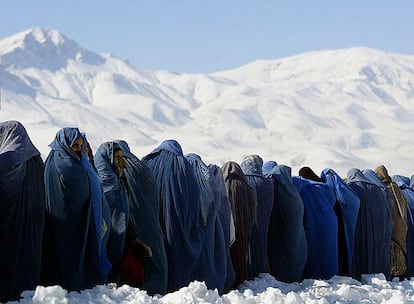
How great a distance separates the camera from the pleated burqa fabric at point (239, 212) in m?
6.96

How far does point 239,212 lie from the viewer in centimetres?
698

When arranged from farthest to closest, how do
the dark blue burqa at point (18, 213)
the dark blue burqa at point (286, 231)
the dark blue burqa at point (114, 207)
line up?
1. the dark blue burqa at point (286, 231)
2. the dark blue burqa at point (114, 207)
3. the dark blue burqa at point (18, 213)

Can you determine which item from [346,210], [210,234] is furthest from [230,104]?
[210,234]

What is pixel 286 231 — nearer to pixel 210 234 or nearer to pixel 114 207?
pixel 210 234

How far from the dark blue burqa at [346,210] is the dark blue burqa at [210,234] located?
5.66ft

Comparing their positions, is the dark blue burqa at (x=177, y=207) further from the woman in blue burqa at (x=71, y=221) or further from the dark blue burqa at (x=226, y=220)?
the woman in blue burqa at (x=71, y=221)

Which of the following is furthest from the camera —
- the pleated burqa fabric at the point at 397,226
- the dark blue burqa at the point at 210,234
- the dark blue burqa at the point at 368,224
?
the pleated burqa fabric at the point at 397,226

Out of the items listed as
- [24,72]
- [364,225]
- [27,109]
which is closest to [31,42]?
[24,72]

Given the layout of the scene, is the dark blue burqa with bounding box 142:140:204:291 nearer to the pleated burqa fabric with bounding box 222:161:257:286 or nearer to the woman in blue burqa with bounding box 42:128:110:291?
the woman in blue burqa with bounding box 42:128:110:291

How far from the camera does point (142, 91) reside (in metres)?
83.8

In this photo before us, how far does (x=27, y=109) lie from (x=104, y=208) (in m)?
56.9

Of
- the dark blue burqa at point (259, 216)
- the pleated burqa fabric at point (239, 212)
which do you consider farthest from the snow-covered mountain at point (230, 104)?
the pleated burqa fabric at point (239, 212)

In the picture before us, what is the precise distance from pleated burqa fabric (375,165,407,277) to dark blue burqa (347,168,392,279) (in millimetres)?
334

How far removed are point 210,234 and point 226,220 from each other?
15.8 inches
